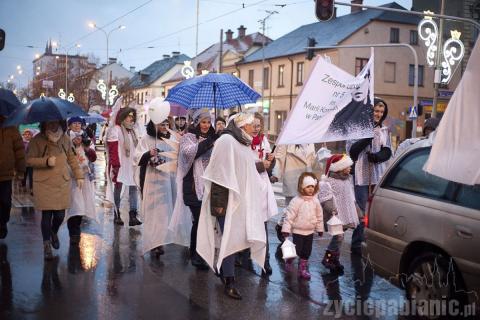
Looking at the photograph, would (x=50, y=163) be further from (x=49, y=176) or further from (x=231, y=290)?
(x=231, y=290)

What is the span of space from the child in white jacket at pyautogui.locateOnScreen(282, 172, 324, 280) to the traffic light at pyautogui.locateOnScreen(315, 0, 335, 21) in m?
10.4

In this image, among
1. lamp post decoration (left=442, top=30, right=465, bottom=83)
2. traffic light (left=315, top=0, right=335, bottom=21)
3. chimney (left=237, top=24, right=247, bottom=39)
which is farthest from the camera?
chimney (left=237, top=24, right=247, bottom=39)

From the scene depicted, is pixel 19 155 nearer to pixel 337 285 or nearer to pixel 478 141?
pixel 337 285

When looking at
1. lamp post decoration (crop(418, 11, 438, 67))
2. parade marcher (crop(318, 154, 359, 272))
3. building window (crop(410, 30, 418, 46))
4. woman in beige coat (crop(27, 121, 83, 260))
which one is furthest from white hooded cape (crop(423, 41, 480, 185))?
building window (crop(410, 30, 418, 46))

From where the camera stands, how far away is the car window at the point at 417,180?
4922 millimetres

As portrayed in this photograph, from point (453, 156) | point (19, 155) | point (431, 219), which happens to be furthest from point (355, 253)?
point (19, 155)

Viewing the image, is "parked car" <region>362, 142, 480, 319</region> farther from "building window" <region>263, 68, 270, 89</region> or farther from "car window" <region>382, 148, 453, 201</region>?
"building window" <region>263, 68, 270, 89</region>

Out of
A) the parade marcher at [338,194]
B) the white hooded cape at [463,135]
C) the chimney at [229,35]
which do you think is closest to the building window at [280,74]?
the chimney at [229,35]

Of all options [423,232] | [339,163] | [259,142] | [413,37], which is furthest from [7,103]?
[413,37]

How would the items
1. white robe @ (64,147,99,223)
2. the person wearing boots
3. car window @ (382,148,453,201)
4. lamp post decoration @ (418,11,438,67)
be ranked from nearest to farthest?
car window @ (382,148,453,201)
white robe @ (64,147,99,223)
the person wearing boots
lamp post decoration @ (418,11,438,67)

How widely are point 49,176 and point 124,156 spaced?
9.10ft

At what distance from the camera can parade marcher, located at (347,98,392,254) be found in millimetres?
7781

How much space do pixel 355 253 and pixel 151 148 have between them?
3158 mm

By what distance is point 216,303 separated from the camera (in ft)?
18.3
